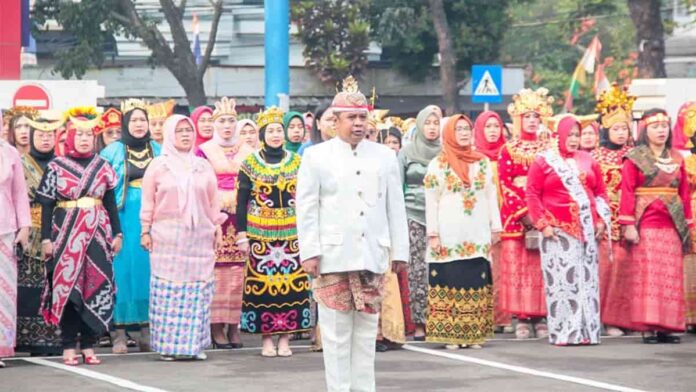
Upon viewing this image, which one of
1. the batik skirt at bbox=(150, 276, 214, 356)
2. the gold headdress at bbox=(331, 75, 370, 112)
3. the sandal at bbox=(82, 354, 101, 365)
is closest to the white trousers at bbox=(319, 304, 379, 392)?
the gold headdress at bbox=(331, 75, 370, 112)

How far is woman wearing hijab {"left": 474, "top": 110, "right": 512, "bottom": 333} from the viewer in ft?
54.9

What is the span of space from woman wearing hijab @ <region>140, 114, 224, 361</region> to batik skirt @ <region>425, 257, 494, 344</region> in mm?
1927

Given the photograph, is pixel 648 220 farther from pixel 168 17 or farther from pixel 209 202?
pixel 168 17

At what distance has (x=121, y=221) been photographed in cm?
1559

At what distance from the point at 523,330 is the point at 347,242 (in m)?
5.44

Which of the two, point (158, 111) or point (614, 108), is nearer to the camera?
point (158, 111)

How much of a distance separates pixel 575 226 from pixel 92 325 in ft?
13.5

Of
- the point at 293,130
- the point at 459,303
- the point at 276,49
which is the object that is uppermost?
the point at 276,49

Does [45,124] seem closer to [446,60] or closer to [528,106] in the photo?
[528,106]

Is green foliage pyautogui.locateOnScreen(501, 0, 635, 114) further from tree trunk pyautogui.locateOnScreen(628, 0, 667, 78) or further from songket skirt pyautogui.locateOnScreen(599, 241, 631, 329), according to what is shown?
songket skirt pyautogui.locateOnScreen(599, 241, 631, 329)

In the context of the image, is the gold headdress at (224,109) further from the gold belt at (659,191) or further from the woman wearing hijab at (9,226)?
the gold belt at (659,191)

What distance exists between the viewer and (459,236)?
50.2 feet

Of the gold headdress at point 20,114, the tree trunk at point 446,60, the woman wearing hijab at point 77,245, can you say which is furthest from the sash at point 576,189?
the tree trunk at point 446,60

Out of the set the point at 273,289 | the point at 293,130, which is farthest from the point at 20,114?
the point at 273,289
